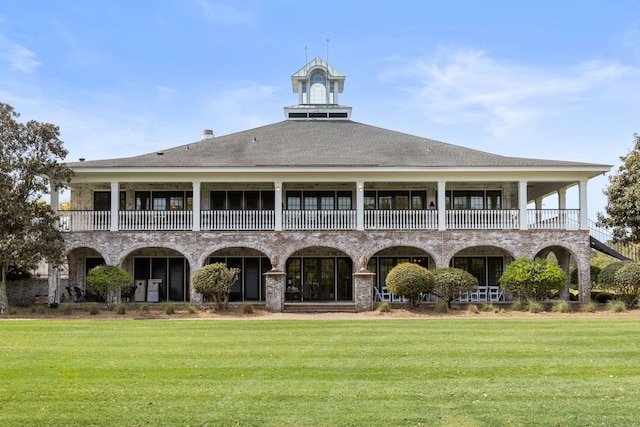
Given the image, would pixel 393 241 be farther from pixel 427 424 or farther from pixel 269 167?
pixel 427 424

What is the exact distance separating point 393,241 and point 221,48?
11793 mm

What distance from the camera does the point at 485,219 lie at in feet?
87.7

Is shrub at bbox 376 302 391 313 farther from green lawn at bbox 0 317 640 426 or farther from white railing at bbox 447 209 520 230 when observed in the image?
green lawn at bbox 0 317 640 426

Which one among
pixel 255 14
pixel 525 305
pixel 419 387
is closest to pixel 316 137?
pixel 525 305

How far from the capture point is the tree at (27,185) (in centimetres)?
2378

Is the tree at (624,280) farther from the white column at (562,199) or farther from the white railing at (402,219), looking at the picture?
the white railing at (402,219)

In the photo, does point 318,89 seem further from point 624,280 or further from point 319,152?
point 624,280

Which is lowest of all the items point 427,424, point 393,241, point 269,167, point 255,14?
point 427,424

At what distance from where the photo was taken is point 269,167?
25.8m

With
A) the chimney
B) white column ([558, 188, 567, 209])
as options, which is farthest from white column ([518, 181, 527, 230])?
the chimney

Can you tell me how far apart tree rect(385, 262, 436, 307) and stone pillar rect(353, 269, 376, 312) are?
2.61 feet

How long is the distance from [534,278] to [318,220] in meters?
8.48

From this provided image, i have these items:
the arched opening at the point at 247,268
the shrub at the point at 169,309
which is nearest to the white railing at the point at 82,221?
the arched opening at the point at 247,268

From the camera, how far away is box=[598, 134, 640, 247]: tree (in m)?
27.2
